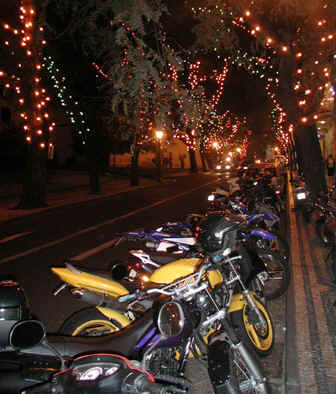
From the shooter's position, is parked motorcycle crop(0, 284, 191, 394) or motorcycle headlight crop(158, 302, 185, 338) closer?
parked motorcycle crop(0, 284, 191, 394)

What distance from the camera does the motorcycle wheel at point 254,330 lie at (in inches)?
159

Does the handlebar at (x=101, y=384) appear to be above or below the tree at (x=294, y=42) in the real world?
below

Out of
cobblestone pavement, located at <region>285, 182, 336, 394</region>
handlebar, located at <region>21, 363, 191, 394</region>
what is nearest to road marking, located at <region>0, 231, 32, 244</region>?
cobblestone pavement, located at <region>285, 182, 336, 394</region>

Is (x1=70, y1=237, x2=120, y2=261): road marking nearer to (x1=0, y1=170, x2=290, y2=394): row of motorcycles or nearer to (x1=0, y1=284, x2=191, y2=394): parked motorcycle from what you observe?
(x1=0, y1=170, x2=290, y2=394): row of motorcycles

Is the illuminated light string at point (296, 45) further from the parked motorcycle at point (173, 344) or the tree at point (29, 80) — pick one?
the tree at point (29, 80)

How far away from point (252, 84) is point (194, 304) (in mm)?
32126

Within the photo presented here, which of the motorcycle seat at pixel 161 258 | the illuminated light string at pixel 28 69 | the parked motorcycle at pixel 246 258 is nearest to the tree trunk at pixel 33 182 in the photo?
the illuminated light string at pixel 28 69

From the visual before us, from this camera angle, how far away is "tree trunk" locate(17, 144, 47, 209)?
1914 cm

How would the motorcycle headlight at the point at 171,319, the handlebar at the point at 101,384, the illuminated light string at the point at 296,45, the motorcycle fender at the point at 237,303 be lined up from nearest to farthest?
the handlebar at the point at 101,384, the motorcycle headlight at the point at 171,319, the motorcycle fender at the point at 237,303, the illuminated light string at the point at 296,45

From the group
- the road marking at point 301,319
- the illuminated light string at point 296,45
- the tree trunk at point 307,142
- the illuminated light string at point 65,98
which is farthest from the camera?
the illuminated light string at point 65,98

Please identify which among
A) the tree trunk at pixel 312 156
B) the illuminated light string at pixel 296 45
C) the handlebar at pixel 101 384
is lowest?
the handlebar at pixel 101 384

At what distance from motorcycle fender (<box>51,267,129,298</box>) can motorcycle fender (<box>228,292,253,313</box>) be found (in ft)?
3.39

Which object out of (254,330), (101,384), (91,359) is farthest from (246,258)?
(101,384)

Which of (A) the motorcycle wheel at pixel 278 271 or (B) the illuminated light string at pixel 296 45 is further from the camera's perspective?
(B) the illuminated light string at pixel 296 45
